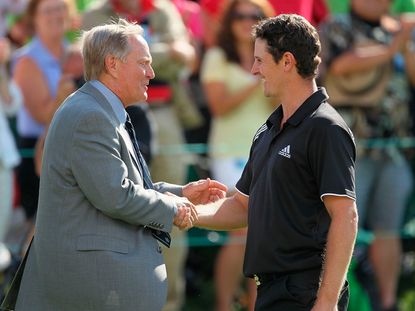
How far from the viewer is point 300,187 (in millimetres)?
4906

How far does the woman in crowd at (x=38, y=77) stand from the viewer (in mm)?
7969

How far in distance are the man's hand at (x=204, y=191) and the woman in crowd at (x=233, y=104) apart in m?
2.62

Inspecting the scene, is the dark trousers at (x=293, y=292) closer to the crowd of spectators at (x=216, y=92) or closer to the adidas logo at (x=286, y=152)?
the adidas logo at (x=286, y=152)

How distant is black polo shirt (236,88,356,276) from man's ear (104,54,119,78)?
30.6 inches

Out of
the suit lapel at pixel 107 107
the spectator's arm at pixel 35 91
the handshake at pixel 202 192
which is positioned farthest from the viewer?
the spectator's arm at pixel 35 91


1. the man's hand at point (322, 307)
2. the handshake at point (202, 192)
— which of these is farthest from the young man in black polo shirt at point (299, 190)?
the handshake at point (202, 192)

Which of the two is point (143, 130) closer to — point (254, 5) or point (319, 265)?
point (254, 5)

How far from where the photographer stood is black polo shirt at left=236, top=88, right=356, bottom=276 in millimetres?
4797

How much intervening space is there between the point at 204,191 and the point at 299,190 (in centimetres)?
72

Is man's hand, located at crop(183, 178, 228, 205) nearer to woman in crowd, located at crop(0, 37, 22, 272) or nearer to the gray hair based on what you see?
Result: the gray hair

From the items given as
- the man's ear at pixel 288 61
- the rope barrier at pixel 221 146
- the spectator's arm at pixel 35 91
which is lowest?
the rope barrier at pixel 221 146

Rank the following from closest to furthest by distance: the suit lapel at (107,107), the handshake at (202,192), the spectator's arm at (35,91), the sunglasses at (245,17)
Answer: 1. the suit lapel at (107,107)
2. the handshake at (202,192)
3. the spectator's arm at (35,91)
4. the sunglasses at (245,17)

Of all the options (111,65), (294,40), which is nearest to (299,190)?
(294,40)

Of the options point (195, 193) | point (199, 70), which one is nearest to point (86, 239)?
point (195, 193)
